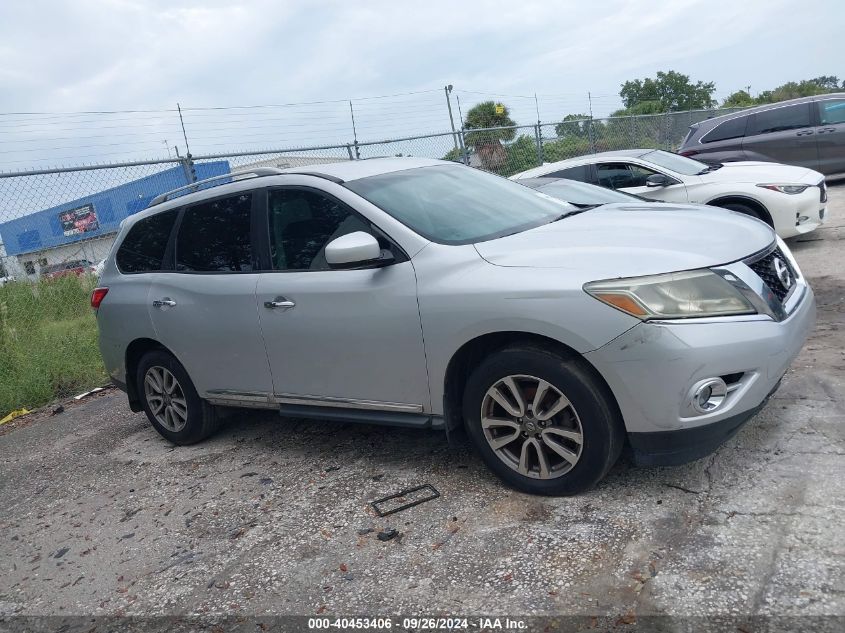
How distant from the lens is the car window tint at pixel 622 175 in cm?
876

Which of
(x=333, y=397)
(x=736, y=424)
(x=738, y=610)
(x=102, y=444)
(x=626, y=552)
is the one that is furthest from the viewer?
(x=102, y=444)

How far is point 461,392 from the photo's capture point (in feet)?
12.2

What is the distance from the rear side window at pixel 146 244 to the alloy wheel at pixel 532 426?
283 cm

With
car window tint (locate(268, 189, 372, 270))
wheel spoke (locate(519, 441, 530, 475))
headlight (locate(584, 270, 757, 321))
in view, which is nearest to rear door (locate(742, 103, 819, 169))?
car window tint (locate(268, 189, 372, 270))

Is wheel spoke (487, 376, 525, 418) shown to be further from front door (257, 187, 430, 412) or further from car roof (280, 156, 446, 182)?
car roof (280, 156, 446, 182)

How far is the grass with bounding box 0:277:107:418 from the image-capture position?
24.6 feet

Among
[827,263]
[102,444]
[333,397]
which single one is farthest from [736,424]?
[827,263]

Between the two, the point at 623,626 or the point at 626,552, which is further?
the point at 626,552

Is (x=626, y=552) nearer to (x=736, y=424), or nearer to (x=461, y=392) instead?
A: (x=736, y=424)

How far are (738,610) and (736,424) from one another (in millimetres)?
890

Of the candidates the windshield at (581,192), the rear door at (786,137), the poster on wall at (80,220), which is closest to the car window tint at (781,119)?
the rear door at (786,137)

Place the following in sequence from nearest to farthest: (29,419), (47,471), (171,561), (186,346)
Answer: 1. (171,561)
2. (186,346)
3. (47,471)
4. (29,419)

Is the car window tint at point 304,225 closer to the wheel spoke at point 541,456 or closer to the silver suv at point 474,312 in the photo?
the silver suv at point 474,312

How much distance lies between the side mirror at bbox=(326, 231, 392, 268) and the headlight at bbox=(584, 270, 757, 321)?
43.9 inches
